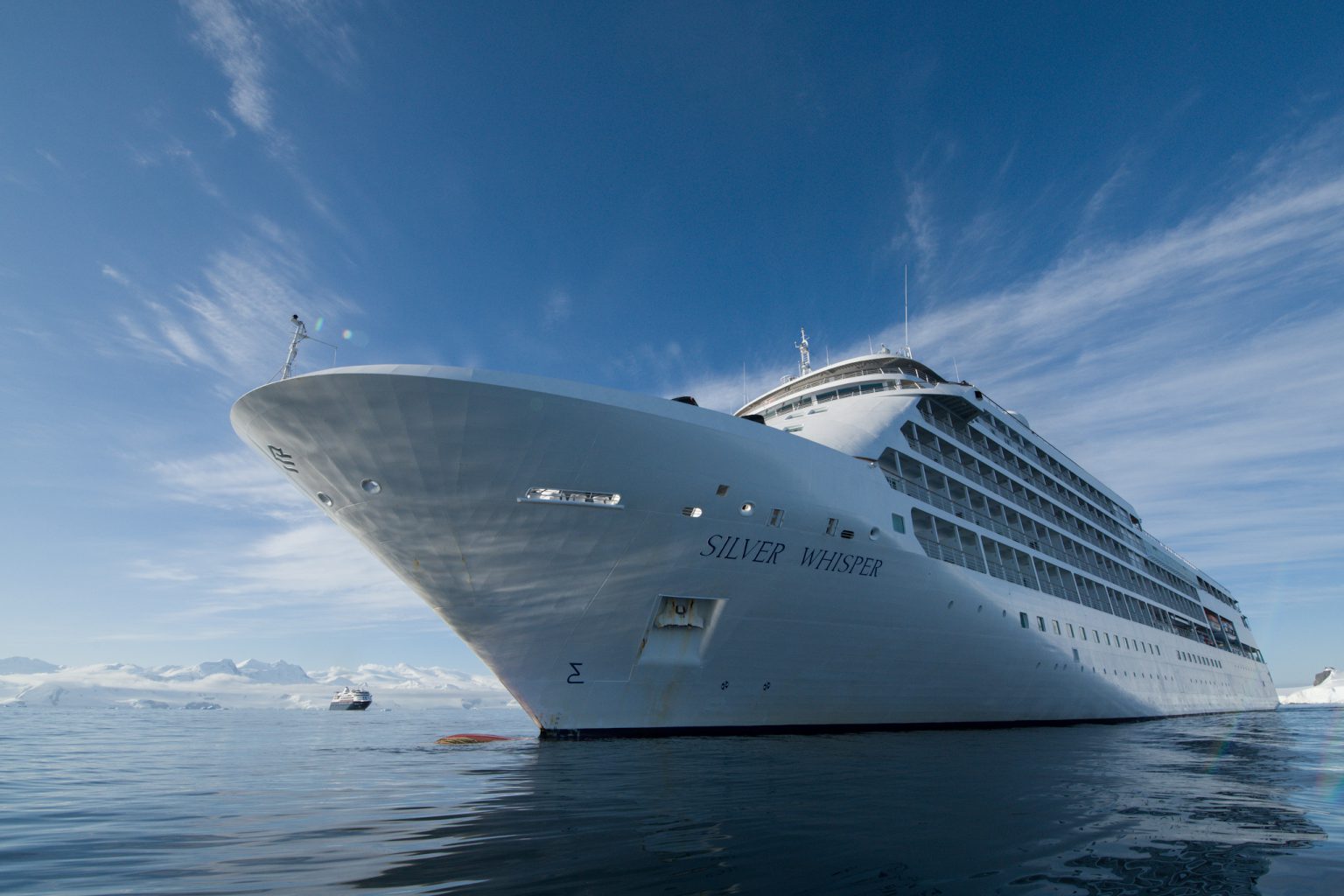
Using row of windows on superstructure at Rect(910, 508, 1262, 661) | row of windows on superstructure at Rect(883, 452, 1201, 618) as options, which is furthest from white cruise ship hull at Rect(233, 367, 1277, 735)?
row of windows on superstructure at Rect(883, 452, 1201, 618)

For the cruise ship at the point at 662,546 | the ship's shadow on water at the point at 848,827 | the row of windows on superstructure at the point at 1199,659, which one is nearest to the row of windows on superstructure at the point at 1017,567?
the cruise ship at the point at 662,546

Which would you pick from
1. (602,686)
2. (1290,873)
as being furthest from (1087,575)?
(1290,873)

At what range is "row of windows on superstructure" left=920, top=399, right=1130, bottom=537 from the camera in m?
23.8

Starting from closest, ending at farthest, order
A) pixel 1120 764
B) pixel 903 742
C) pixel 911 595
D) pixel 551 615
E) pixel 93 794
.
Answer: pixel 93 794
pixel 1120 764
pixel 551 615
pixel 903 742
pixel 911 595

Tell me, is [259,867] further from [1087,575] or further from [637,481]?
[1087,575]

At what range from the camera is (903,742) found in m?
13.7

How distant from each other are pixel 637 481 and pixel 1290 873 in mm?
9512

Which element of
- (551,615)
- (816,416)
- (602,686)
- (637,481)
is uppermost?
(816,416)

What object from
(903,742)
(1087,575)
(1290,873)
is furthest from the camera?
(1087,575)

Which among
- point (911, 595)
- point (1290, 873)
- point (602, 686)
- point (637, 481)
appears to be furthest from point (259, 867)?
point (911, 595)

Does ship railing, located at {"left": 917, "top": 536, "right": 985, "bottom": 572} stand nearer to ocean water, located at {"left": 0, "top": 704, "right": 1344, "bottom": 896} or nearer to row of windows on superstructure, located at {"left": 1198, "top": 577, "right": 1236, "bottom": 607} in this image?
ocean water, located at {"left": 0, "top": 704, "right": 1344, "bottom": 896}

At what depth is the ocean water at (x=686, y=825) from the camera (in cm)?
401

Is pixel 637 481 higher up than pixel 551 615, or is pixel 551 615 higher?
pixel 637 481

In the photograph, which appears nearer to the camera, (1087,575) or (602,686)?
(602,686)
